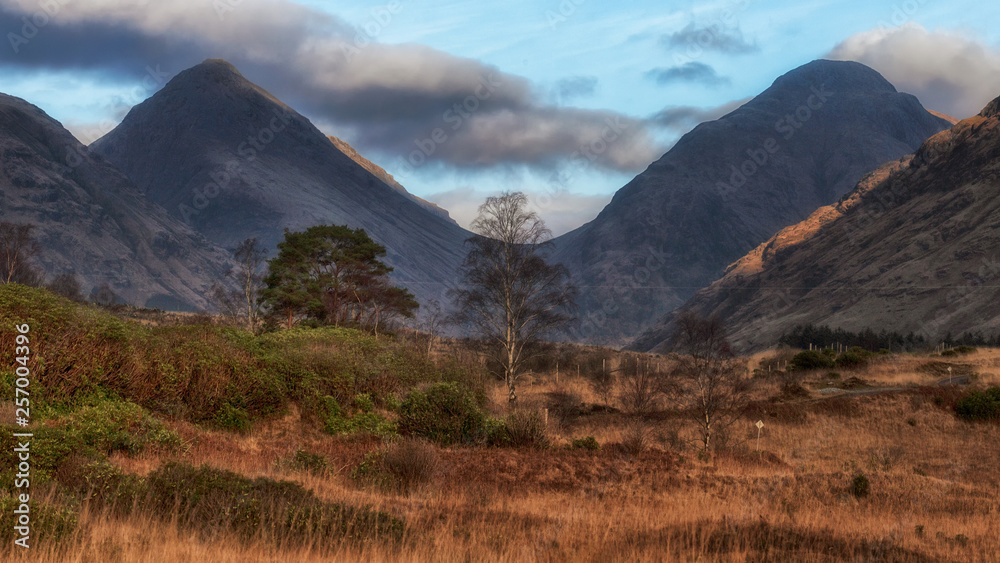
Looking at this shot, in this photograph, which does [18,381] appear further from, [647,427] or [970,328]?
[970,328]

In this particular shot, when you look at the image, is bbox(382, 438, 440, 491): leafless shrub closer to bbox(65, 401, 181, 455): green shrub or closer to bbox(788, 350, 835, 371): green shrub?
bbox(65, 401, 181, 455): green shrub

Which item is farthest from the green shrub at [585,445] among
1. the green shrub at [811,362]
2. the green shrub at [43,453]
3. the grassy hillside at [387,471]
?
the green shrub at [811,362]

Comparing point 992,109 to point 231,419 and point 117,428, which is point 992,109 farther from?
point 117,428

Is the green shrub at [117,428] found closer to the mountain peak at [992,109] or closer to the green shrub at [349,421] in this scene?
the green shrub at [349,421]

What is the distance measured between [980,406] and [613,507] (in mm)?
26620

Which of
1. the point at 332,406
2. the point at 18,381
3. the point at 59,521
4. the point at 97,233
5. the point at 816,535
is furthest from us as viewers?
the point at 97,233

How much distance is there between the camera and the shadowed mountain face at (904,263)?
9212 cm

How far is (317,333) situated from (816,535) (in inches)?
888

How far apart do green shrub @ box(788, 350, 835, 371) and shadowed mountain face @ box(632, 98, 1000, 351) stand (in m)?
41.0

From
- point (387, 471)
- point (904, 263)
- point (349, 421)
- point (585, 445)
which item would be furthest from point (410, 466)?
point (904, 263)

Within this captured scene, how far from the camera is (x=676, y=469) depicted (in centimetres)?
1652

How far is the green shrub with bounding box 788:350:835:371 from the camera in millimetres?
50297

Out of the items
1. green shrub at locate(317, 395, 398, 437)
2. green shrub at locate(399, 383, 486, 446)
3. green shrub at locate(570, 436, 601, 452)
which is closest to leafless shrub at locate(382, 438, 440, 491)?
green shrub at locate(317, 395, 398, 437)

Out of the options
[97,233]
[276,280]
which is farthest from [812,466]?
[97,233]
